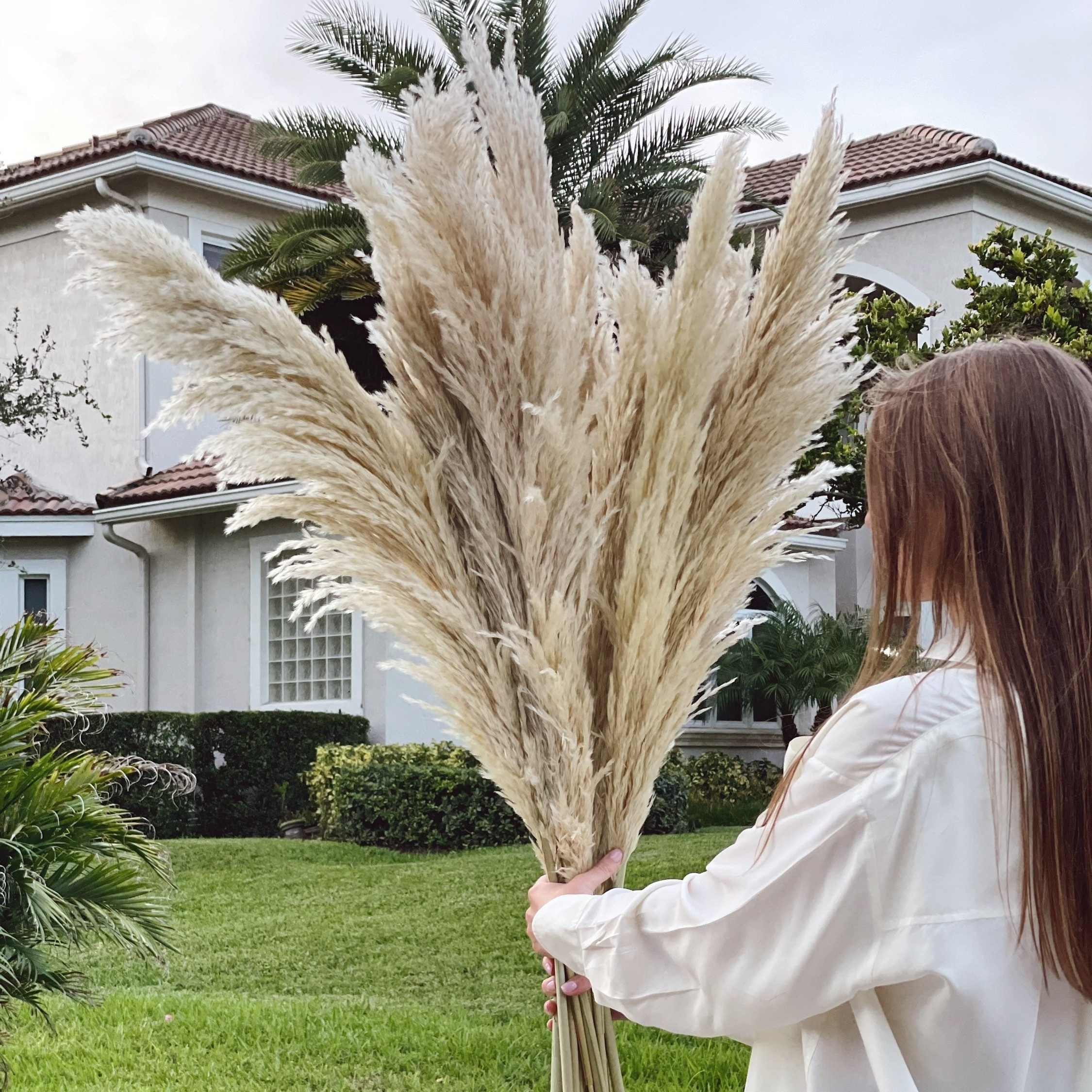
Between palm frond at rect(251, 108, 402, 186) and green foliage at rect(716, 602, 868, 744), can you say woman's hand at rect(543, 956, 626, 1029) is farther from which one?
green foliage at rect(716, 602, 868, 744)

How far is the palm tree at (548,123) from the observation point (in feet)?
39.7

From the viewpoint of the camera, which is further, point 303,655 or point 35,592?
point 35,592

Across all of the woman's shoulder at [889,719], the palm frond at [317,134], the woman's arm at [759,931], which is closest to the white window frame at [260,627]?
the palm frond at [317,134]

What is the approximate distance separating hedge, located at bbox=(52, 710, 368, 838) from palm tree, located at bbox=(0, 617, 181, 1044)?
9000 mm

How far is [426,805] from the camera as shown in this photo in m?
11.4

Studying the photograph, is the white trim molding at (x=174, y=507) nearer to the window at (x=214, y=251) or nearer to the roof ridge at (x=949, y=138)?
the window at (x=214, y=251)

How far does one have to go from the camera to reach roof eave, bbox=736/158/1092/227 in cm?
1543

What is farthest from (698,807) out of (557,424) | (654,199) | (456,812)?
(557,424)

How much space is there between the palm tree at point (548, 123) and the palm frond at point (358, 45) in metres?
0.01

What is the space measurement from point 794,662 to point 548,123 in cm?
635

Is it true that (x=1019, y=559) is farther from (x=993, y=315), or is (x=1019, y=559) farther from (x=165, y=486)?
(x=165, y=486)

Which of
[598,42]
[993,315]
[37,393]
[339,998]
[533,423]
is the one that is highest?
[598,42]

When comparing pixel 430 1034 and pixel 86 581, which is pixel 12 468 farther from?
pixel 430 1034

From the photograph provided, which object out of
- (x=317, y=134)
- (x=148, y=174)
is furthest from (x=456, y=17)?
(x=148, y=174)
